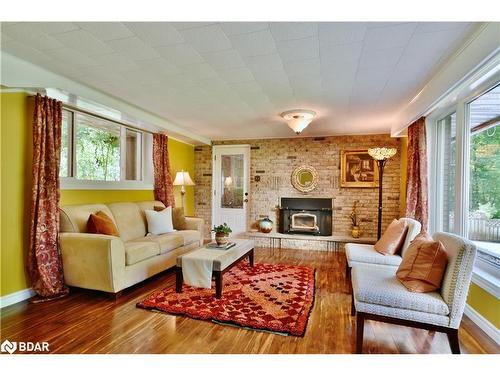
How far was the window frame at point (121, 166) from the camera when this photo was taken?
11.2 ft

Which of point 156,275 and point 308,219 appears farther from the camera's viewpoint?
point 308,219

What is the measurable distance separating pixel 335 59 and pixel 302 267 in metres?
2.85

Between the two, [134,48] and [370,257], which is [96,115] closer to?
[134,48]

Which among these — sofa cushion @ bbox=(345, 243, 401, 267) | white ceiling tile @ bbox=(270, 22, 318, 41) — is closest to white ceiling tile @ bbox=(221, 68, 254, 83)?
white ceiling tile @ bbox=(270, 22, 318, 41)

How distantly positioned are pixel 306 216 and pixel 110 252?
12.8 feet

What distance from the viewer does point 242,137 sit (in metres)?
5.88

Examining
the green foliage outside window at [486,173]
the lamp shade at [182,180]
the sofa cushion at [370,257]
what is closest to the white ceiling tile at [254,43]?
the green foliage outside window at [486,173]

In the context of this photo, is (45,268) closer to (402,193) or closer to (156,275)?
(156,275)

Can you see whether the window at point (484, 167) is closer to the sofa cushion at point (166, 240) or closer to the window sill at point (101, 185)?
the sofa cushion at point (166, 240)

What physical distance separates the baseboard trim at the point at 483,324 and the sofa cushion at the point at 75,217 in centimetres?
407

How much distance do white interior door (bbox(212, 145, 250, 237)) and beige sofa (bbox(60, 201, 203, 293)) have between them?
234cm

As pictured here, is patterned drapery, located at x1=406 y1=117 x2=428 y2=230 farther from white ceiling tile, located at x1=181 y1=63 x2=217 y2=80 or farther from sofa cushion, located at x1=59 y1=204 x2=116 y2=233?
sofa cushion, located at x1=59 y1=204 x2=116 y2=233

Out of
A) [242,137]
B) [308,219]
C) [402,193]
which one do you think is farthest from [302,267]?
[242,137]

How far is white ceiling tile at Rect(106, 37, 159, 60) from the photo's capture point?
205cm
